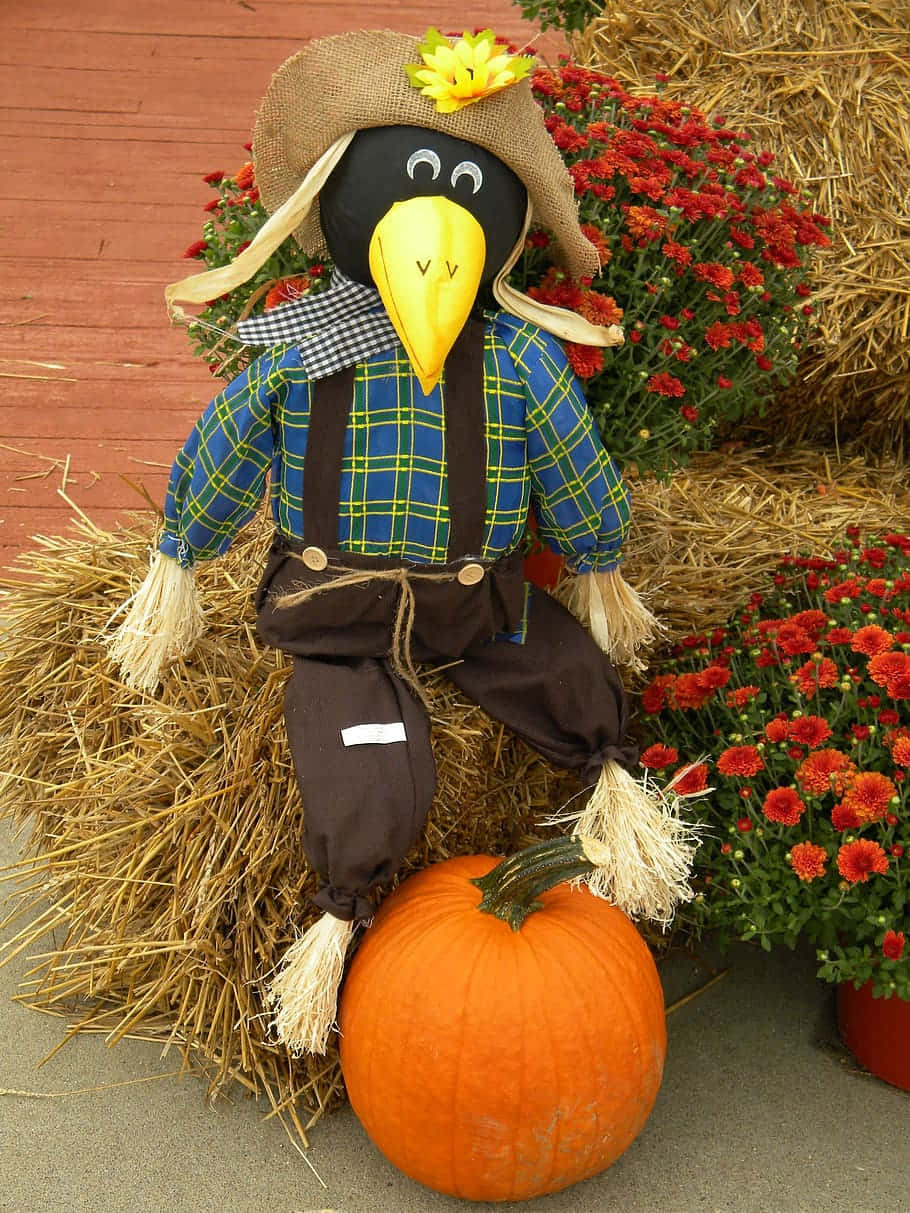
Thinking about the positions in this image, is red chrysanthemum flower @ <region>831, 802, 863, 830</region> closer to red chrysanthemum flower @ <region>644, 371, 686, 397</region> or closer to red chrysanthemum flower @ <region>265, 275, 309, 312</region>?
red chrysanthemum flower @ <region>644, 371, 686, 397</region>

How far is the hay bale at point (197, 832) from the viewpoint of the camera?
1924 mm

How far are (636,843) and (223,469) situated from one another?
0.85 metres

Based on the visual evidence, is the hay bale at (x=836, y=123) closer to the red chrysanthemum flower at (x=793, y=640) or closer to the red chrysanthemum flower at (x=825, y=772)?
the red chrysanthemum flower at (x=793, y=640)

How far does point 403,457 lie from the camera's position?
1.82m

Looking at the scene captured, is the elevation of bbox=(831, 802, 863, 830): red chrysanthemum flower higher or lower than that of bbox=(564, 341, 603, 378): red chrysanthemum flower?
lower

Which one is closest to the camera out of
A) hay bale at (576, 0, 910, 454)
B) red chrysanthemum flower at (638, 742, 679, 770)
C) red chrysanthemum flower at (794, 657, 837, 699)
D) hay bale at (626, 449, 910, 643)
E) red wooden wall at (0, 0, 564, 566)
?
red chrysanthemum flower at (794, 657, 837, 699)

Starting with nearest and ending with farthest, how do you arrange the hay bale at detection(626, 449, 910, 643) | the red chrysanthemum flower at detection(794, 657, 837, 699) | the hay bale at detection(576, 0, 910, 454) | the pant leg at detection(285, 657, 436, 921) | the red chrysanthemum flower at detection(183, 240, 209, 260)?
the pant leg at detection(285, 657, 436, 921)
the red chrysanthemum flower at detection(794, 657, 837, 699)
the red chrysanthemum flower at detection(183, 240, 209, 260)
the hay bale at detection(626, 449, 910, 643)
the hay bale at detection(576, 0, 910, 454)

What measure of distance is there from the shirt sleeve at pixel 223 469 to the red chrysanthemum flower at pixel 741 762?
2.72 ft

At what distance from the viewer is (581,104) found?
2.17 metres

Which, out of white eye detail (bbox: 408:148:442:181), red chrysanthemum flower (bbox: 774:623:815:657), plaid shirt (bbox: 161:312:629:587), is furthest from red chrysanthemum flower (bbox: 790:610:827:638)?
white eye detail (bbox: 408:148:442:181)

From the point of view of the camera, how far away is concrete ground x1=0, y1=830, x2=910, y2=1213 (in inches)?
71.6

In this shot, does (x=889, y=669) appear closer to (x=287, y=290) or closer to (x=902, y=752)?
(x=902, y=752)

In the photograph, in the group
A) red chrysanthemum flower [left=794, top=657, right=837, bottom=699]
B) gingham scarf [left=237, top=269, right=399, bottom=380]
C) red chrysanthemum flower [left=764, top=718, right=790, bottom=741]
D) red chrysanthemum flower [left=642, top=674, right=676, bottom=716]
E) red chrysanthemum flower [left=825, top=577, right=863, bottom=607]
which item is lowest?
red chrysanthemum flower [left=642, top=674, right=676, bottom=716]

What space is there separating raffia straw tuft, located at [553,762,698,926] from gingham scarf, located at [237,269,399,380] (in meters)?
0.75
